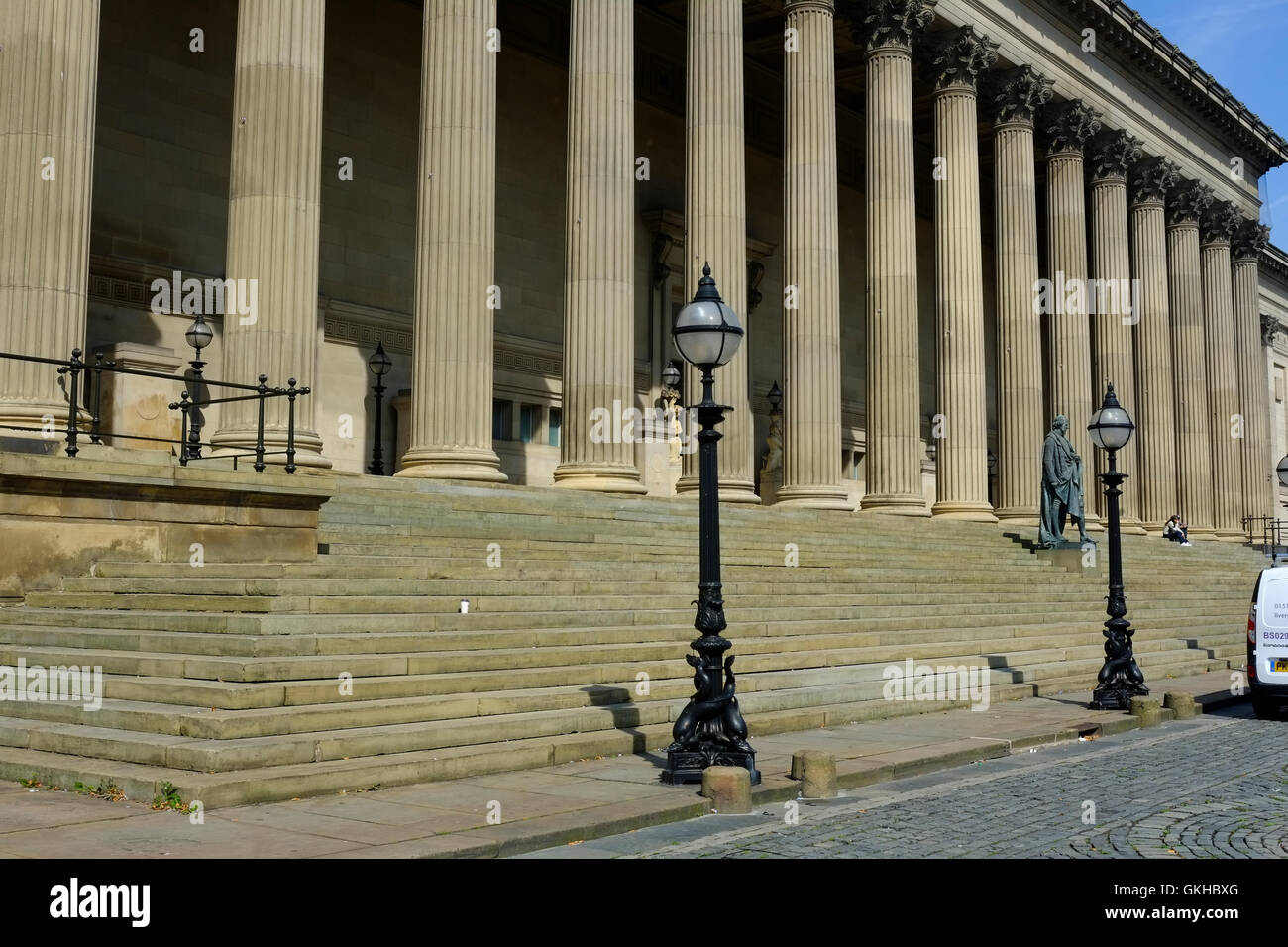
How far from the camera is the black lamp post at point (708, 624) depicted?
1102 centimetres

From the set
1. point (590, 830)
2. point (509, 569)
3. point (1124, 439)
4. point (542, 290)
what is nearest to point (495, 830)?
point (590, 830)

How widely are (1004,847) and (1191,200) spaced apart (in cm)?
4342

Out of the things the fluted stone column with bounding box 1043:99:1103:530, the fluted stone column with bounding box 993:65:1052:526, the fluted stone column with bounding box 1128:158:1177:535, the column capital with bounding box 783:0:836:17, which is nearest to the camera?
the column capital with bounding box 783:0:836:17

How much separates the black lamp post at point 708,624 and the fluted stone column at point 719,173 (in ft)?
48.5

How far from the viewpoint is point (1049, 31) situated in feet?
127

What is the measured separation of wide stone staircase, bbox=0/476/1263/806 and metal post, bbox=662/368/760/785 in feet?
4.46

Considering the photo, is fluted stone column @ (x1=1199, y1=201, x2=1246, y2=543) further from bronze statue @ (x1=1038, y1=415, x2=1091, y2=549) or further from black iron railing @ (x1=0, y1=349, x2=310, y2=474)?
black iron railing @ (x1=0, y1=349, x2=310, y2=474)

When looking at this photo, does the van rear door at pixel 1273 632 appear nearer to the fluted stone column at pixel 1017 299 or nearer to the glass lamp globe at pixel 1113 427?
the glass lamp globe at pixel 1113 427

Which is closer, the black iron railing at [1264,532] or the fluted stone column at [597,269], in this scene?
the fluted stone column at [597,269]

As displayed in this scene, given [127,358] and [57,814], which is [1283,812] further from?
[127,358]

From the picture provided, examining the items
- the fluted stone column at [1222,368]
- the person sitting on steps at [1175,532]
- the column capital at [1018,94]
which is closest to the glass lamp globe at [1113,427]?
the column capital at [1018,94]

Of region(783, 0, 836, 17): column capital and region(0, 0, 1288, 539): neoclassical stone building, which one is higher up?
region(783, 0, 836, 17): column capital

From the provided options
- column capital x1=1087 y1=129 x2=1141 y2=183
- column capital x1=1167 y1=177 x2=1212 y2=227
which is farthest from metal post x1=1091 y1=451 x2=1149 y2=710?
column capital x1=1167 y1=177 x2=1212 y2=227

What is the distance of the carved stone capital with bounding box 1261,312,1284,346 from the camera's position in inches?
2581
